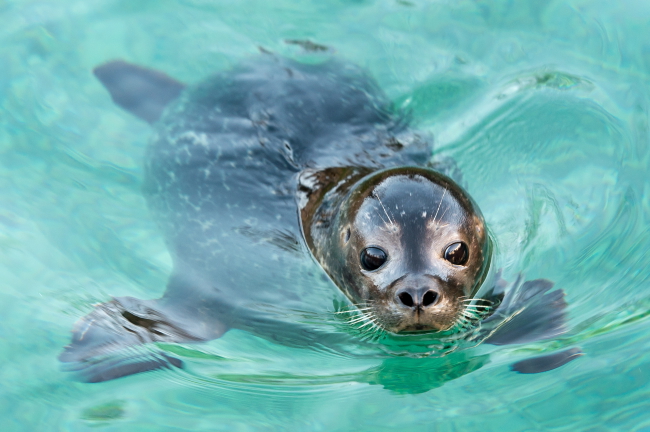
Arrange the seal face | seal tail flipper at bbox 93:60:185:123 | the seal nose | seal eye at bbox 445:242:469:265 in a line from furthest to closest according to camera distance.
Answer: seal tail flipper at bbox 93:60:185:123, seal eye at bbox 445:242:469:265, the seal face, the seal nose

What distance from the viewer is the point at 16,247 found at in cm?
468

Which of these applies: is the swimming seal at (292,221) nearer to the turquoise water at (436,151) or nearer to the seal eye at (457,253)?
the seal eye at (457,253)

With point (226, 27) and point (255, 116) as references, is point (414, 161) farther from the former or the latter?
point (226, 27)

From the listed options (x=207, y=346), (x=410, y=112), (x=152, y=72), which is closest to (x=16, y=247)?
(x=207, y=346)

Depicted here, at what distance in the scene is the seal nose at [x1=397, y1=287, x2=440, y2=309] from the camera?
3572 mm

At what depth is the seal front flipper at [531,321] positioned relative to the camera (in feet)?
12.7

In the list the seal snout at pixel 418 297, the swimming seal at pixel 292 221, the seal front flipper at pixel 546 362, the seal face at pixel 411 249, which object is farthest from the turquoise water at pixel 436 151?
the seal snout at pixel 418 297

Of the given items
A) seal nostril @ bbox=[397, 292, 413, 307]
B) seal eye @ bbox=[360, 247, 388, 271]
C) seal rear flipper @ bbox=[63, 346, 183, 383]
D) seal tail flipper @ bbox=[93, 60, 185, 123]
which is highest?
seal tail flipper @ bbox=[93, 60, 185, 123]

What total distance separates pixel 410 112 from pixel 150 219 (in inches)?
89.4

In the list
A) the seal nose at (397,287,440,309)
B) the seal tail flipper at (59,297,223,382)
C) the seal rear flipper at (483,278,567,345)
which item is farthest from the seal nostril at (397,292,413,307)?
the seal tail flipper at (59,297,223,382)

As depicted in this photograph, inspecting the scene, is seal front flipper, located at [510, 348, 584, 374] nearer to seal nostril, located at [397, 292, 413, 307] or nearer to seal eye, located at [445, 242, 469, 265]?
seal eye, located at [445, 242, 469, 265]

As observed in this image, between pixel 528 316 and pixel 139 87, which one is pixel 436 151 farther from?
pixel 139 87

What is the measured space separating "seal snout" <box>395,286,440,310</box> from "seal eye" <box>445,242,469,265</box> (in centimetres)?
26

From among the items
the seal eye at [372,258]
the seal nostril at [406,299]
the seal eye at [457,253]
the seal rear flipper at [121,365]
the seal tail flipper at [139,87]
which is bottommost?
the seal rear flipper at [121,365]
